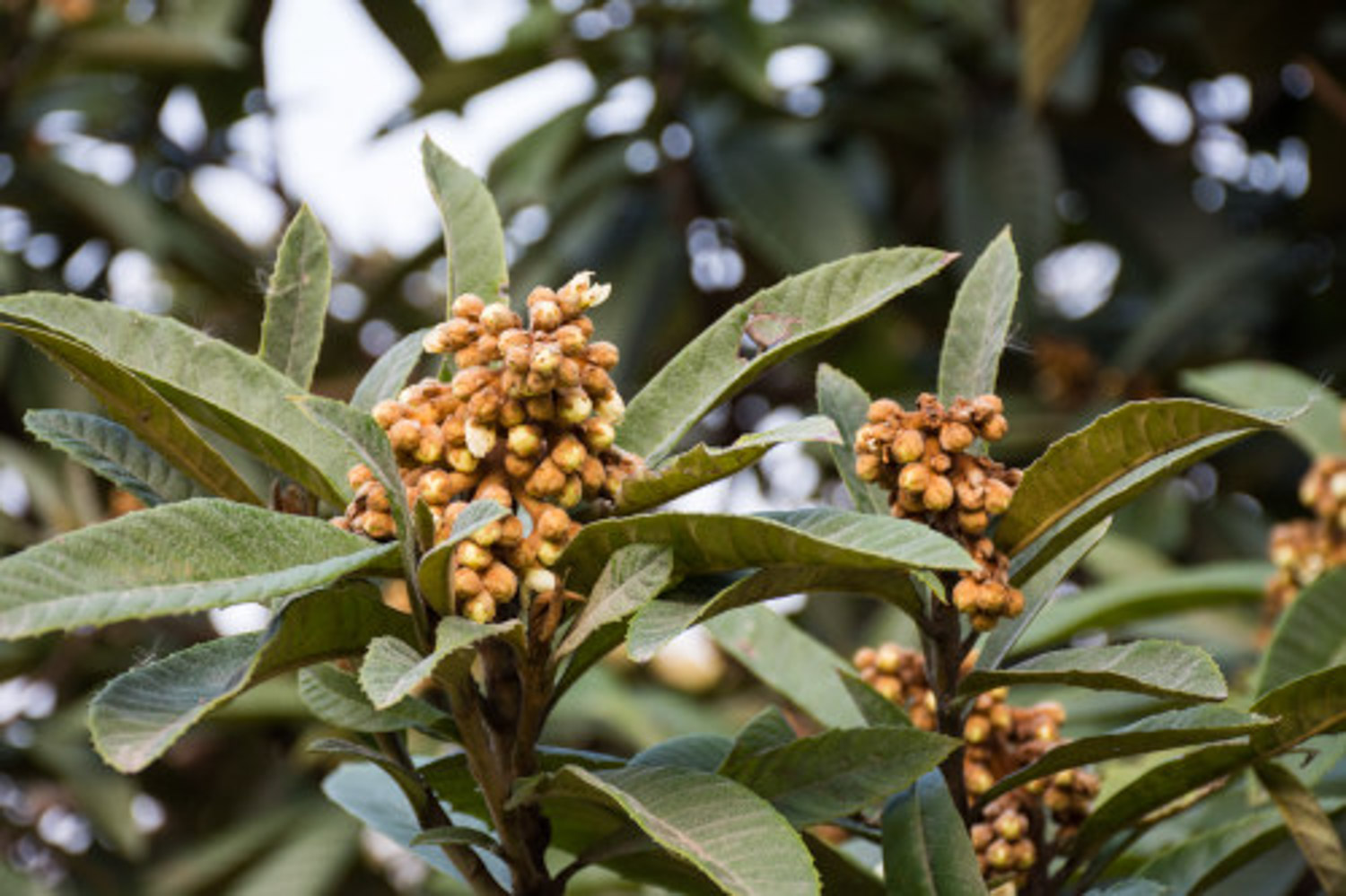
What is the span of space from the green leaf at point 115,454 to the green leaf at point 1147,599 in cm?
80

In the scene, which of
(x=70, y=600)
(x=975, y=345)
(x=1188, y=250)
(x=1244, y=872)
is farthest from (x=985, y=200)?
(x=70, y=600)

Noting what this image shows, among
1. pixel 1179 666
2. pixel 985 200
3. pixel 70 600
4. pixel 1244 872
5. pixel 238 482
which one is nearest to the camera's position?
pixel 70 600

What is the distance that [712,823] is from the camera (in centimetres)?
73

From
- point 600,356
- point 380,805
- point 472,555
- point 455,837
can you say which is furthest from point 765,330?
point 380,805

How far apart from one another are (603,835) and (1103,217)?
2.07 meters

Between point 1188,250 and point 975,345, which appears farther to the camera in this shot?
point 1188,250

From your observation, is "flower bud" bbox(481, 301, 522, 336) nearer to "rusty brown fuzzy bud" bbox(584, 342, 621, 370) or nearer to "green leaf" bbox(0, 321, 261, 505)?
"rusty brown fuzzy bud" bbox(584, 342, 621, 370)

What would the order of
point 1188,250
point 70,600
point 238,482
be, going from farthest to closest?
point 1188,250
point 238,482
point 70,600

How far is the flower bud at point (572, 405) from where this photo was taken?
0.75 meters

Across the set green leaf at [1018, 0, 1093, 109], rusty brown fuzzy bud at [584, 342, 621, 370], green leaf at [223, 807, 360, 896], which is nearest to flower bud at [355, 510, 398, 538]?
rusty brown fuzzy bud at [584, 342, 621, 370]

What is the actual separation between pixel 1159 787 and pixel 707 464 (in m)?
0.35

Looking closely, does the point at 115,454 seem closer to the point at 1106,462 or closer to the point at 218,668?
the point at 218,668

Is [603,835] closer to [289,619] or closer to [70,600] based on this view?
[289,619]

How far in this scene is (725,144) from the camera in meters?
Answer: 2.57
